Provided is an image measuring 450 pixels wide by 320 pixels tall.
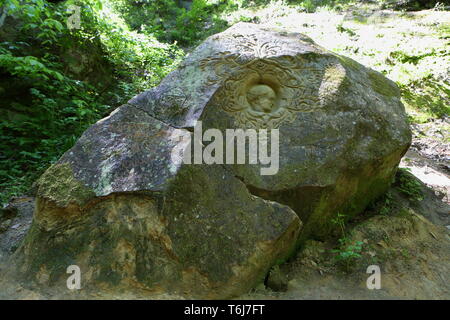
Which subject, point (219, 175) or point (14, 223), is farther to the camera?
point (14, 223)

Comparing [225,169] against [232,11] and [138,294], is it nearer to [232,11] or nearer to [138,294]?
[138,294]

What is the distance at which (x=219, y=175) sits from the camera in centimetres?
283

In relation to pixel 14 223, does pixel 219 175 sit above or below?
above

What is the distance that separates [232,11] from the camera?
1133cm

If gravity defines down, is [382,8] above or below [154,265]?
above

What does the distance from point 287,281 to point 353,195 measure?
121cm

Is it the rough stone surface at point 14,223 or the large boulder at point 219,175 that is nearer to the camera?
the large boulder at point 219,175

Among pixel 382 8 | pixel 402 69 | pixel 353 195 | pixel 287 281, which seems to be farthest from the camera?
pixel 382 8

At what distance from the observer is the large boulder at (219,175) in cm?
253

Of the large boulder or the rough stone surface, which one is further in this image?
the rough stone surface

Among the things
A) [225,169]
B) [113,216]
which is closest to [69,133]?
[113,216]

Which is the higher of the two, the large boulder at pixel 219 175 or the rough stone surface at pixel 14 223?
the large boulder at pixel 219 175

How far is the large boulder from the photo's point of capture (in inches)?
99.7

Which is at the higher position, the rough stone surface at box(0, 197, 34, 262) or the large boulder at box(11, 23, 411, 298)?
the large boulder at box(11, 23, 411, 298)
